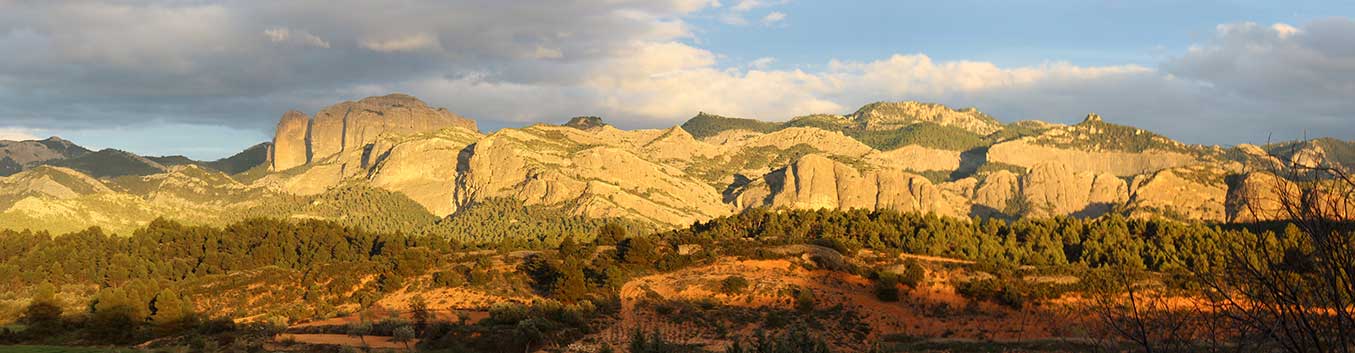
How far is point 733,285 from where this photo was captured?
71.9 metres

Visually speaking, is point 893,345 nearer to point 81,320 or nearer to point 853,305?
point 853,305

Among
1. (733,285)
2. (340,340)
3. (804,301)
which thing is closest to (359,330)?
(340,340)

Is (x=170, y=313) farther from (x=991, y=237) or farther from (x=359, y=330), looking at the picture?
(x=991, y=237)

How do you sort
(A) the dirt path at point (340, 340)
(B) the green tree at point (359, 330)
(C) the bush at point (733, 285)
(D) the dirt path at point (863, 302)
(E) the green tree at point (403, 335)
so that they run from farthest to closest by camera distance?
(C) the bush at point (733, 285) < (D) the dirt path at point (863, 302) < (B) the green tree at point (359, 330) < (E) the green tree at point (403, 335) < (A) the dirt path at point (340, 340)

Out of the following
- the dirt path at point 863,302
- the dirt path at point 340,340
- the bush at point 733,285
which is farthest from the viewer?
the bush at point 733,285

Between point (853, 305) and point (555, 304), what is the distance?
26.9 m

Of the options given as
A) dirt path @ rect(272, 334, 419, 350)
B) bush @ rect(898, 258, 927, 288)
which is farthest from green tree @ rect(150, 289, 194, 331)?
bush @ rect(898, 258, 927, 288)

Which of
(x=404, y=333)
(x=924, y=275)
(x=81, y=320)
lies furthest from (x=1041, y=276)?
(x=81, y=320)

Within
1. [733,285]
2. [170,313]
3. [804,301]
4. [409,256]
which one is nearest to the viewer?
[170,313]

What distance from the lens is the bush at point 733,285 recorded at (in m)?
71.4

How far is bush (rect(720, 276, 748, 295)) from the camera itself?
71.4 m

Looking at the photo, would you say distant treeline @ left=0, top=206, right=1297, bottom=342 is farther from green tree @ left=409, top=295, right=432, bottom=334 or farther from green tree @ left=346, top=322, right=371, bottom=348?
green tree @ left=346, top=322, right=371, bottom=348

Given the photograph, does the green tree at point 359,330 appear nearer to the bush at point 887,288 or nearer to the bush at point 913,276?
the bush at point 887,288

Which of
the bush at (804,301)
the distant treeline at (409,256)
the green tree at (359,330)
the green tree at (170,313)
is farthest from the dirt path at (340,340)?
the bush at (804,301)
